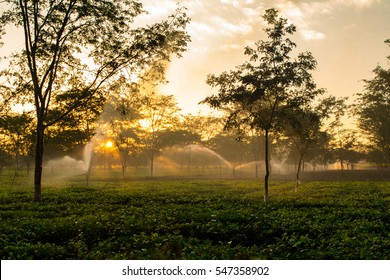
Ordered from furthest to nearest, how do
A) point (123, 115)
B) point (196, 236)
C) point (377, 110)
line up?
point (377, 110) → point (123, 115) → point (196, 236)

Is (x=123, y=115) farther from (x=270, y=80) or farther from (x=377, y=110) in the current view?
(x=377, y=110)

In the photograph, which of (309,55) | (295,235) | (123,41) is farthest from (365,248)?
(123,41)

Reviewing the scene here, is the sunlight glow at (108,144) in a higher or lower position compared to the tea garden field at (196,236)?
higher

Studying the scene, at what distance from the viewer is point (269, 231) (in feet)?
45.3

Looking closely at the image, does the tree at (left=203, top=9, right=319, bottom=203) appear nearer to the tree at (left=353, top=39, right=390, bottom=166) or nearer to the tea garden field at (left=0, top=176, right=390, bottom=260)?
the tea garden field at (left=0, top=176, right=390, bottom=260)

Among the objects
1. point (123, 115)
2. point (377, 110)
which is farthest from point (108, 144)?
point (377, 110)

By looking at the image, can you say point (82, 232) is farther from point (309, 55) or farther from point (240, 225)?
point (309, 55)

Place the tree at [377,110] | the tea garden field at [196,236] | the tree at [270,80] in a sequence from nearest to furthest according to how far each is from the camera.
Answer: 1. the tea garden field at [196,236]
2. the tree at [270,80]
3. the tree at [377,110]

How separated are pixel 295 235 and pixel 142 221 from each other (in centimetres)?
672

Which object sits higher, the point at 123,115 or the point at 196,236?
the point at 123,115

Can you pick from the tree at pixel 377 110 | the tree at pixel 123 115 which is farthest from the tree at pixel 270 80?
the tree at pixel 377 110

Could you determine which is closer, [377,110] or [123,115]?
[123,115]

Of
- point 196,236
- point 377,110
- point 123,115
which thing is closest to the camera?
point 196,236

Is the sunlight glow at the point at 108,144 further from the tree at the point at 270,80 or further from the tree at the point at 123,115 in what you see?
the tree at the point at 270,80
